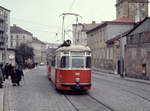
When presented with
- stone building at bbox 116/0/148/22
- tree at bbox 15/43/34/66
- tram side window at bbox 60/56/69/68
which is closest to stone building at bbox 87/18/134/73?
stone building at bbox 116/0/148/22

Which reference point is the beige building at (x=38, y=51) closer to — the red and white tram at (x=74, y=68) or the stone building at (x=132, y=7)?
the stone building at (x=132, y=7)

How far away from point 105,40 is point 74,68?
141 ft

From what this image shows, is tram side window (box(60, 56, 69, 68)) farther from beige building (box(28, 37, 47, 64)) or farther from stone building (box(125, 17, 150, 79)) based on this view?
beige building (box(28, 37, 47, 64))

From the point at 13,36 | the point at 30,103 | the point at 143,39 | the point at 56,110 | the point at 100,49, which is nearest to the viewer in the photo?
the point at 56,110

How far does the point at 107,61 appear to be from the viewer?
184ft

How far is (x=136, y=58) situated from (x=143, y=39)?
3.23 m

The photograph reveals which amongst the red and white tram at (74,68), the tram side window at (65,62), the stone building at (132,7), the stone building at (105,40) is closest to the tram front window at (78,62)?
the red and white tram at (74,68)

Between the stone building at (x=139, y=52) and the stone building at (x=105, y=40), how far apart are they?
9414mm

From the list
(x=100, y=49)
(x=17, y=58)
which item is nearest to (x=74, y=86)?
(x=100, y=49)

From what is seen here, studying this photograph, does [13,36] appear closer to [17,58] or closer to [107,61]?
[17,58]

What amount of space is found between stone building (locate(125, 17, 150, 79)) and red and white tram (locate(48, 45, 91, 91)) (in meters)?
19.7

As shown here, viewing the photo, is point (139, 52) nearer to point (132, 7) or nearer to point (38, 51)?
point (132, 7)

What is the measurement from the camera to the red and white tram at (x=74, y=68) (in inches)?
656

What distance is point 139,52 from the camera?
37656 millimetres
